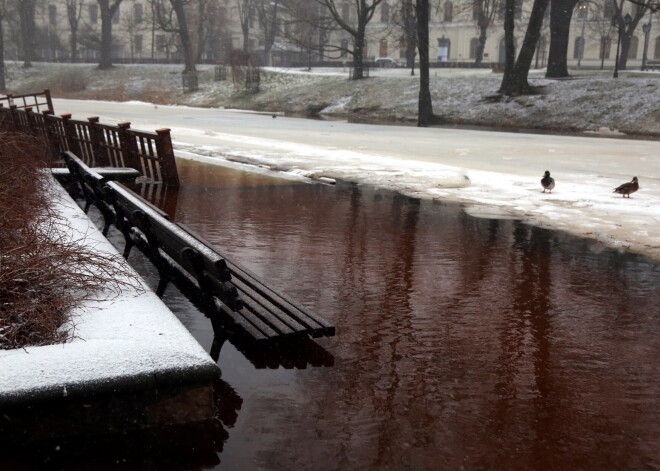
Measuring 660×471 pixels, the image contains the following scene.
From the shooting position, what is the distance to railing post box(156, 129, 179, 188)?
41.5 ft

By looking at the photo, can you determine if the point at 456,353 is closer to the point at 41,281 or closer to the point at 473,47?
the point at 41,281

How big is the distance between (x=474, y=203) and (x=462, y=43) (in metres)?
70.9

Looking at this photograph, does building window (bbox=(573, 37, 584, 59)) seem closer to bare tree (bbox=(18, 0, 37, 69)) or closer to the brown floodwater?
bare tree (bbox=(18, 0, 37, 69))

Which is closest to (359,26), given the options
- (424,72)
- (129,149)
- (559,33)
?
(559,33)

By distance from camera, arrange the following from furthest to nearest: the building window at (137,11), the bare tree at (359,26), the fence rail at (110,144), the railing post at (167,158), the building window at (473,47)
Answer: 1. the building window at (137,11)
2. the building window at (473,47)
3. the bare tree at (359,26)
4. the fence rail at (110,144)
5. the railing post at (167,158)

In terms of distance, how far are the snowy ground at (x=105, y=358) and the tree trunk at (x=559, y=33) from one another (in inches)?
1462

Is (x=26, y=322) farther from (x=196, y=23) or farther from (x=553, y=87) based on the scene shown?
(x=196, y=23)

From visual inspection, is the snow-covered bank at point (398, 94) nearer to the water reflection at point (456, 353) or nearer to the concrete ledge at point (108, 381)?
the water reflection at point (456, 353)

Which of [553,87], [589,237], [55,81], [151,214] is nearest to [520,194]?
[589,237]

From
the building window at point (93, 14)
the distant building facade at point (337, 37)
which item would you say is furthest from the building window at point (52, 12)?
the building window at point (93, 14)

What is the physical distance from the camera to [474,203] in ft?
39.1

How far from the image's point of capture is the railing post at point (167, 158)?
498 inches

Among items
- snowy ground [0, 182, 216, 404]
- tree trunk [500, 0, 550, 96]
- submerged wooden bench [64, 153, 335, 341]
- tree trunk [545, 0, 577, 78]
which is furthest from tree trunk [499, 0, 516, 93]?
snowy ground [0, 182, 216, 404]

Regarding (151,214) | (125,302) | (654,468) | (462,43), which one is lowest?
(654,468)
